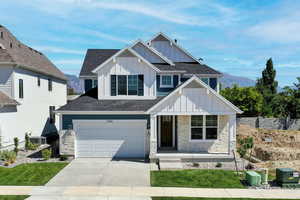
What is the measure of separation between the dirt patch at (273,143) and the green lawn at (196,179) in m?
8.65

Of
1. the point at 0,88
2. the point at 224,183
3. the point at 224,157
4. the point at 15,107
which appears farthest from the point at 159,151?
the point at 0,88

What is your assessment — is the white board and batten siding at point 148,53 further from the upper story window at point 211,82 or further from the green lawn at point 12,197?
the green lawn at point 12,197

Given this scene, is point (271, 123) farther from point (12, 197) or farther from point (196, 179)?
point (12, 197)

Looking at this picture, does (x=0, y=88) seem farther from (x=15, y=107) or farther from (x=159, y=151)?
(x=159, y=151)

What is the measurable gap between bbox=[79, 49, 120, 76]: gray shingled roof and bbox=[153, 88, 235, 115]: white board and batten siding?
26.2 ft

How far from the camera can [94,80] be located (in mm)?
19344

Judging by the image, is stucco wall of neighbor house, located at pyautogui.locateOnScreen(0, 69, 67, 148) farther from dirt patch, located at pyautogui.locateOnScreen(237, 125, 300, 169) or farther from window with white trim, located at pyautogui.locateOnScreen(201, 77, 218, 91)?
dirt patch, located at pyautogui.locateOnScreen(237, 125, 300, 169)

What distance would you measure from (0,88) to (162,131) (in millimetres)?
12494

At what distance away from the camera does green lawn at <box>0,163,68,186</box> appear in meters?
10.9

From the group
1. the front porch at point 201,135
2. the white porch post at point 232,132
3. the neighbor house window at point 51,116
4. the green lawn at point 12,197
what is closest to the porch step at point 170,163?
the front porch at point 201,135

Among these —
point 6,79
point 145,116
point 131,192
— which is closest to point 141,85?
point 145,116

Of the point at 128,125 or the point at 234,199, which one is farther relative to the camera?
the point at 128,125

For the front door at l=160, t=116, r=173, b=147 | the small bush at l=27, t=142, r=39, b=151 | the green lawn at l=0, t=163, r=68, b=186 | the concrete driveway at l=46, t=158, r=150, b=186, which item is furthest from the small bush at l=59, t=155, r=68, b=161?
the front door at l=160, t=116, r=173, b=147

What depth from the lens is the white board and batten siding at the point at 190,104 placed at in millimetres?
14039
